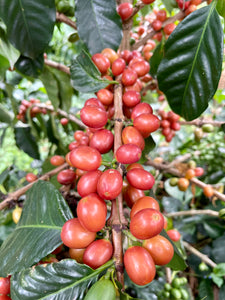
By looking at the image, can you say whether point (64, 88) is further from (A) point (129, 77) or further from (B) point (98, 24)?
(A) point (129, 77)

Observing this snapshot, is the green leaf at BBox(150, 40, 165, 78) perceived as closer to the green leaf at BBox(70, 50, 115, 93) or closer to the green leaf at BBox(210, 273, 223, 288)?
the green leaf at BBox(70, 50, 115, 93)

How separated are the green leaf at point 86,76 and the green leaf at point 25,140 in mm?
575

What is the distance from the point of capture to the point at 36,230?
51 cm

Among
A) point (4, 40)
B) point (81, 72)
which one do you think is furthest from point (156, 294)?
point (4, 40)

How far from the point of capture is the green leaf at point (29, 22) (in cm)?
56

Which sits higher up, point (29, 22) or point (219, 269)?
point (29, 22)

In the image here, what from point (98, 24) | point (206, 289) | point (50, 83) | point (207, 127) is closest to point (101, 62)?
point (98, 24)

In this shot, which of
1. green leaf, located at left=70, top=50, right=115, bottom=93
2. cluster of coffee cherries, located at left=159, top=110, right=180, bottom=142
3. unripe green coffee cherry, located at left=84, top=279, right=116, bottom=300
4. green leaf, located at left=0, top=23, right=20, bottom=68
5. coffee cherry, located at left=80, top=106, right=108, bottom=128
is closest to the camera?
unripe green coffee cherry, located at left=84, top=279, right=116, bottom=300

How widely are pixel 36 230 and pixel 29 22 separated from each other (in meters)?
0.52

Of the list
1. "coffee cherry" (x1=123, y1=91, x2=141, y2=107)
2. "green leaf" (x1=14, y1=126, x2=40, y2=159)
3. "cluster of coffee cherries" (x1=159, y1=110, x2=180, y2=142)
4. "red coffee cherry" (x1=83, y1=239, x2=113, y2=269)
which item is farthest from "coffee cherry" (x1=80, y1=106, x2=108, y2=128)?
"green leaf" (x1=14, y1=126, x2=40, y2=159)

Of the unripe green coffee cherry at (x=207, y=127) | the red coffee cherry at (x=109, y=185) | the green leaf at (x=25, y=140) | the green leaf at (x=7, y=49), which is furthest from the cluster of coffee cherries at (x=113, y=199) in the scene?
the green leaf at (x=25, y=140)

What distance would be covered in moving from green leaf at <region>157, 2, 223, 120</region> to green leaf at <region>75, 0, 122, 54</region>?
0.19 meters

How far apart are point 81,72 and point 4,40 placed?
28cm

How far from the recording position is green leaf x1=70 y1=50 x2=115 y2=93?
54cm
